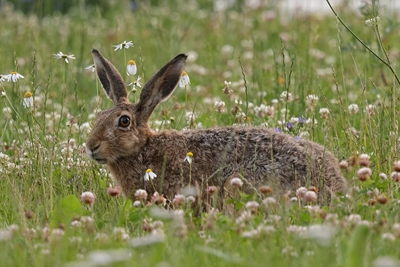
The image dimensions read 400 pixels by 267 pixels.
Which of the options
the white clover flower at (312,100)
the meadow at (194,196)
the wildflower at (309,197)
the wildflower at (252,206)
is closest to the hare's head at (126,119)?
the meadow at (194,196)

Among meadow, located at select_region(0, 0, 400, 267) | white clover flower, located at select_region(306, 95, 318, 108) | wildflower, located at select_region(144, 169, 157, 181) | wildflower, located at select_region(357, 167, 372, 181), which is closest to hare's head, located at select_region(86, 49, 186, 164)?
meadow, located at select_region(0, 0, 400, 267)

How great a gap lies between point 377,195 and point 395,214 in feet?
0.66

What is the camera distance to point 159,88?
7.08 m

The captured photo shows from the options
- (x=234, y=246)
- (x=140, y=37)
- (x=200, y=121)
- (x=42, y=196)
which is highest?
(x=140, y=37)

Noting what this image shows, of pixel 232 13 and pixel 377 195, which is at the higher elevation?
pixel 232 13

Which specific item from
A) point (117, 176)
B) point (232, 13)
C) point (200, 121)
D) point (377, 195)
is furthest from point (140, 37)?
point (377, 195)

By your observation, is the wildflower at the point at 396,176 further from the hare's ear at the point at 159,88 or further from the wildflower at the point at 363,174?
the hare's ear at the point at 159,88

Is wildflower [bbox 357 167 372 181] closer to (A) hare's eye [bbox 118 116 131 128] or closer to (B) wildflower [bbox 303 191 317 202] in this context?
(B) wildflower [bbox 303 191 317 202]

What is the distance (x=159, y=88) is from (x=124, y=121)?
0.43 meters

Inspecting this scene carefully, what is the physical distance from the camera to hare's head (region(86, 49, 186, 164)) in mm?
6734

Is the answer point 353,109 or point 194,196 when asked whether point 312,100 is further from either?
point 194,196

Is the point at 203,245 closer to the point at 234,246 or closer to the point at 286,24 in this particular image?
the point at 234,246

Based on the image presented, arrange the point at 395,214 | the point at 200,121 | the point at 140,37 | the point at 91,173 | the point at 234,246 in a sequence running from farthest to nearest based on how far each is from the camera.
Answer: the point at 140,37, the point at 200,121, the point at 91,173, the point at 395,214, the point at 234,246

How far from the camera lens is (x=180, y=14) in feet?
52.3
